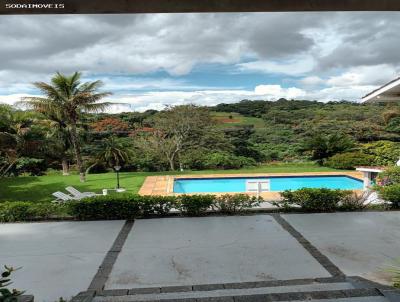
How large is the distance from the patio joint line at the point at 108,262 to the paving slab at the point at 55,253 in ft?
0.26

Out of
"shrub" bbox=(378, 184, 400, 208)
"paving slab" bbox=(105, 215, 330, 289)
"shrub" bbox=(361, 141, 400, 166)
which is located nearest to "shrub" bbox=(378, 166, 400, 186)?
"shrub" bbox=(378, 184, 400, 208)

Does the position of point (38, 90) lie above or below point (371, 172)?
above

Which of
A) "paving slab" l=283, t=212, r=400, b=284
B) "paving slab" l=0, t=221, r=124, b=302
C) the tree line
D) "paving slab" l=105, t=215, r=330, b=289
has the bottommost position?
"paving slab" l=283, t=212, r=400, b=284

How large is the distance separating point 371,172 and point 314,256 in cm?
1002

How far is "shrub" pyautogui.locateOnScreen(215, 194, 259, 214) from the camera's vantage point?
8.13 metres

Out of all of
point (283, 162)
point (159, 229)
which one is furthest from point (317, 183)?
point (159, 229)

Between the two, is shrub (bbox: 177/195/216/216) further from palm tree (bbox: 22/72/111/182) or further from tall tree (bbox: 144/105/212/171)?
tall tree (bbox: 144/105/212/171)

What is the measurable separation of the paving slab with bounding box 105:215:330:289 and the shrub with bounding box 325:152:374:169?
494 inches

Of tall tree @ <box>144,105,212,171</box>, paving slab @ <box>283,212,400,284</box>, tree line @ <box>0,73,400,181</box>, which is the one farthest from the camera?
tall tree @ <box>144,105,212,171</box>

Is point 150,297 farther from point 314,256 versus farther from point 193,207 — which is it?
point 193,207

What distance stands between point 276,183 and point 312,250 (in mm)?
11234

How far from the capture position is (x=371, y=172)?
45.8 feet

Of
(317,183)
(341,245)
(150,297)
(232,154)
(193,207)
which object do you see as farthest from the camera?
(232,154)

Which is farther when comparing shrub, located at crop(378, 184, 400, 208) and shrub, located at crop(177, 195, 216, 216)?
shrub, located at crop(378, 184, 400, 208)
